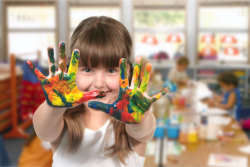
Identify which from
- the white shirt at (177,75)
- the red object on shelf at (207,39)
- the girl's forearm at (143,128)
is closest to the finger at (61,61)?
the girl's forearm at (143,128)

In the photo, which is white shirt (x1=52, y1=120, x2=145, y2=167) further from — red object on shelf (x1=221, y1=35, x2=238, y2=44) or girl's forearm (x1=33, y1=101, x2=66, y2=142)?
red object on shelf (x1=221, y1=35, x2=238, y2=44)

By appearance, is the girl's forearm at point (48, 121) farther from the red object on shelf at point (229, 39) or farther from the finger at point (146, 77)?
the red object on shelf at point (229, 39)

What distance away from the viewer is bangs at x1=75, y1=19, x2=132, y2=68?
0.65 m

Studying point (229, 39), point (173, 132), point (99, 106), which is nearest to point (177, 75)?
point (229, 39)

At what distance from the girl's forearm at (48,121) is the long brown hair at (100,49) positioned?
0.18ft

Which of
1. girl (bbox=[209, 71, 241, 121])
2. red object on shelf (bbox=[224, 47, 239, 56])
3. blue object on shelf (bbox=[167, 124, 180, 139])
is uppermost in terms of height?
red object on shelf (bbox=[224, 47, 239, 56])

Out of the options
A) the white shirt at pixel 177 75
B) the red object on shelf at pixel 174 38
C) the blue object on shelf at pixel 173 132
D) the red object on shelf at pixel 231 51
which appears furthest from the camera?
the red object on shelf at pixel 231 51

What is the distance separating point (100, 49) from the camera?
0.66 meters

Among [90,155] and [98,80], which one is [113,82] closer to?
[98,80]

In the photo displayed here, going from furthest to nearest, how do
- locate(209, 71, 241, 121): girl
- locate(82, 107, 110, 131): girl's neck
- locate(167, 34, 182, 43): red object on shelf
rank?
locate(167, 34, 182, 43): red object on shelf, locate(209, 71, 241, 121): girl, locate(82, 107, 110, 131): girl's neck

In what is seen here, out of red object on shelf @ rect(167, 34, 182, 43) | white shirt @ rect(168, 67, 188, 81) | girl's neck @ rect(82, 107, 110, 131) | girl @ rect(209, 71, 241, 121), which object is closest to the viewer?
girl's neck @ rect(82, 107, 110, 131)

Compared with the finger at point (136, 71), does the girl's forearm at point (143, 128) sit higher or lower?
lower

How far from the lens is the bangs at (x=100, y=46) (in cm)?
65

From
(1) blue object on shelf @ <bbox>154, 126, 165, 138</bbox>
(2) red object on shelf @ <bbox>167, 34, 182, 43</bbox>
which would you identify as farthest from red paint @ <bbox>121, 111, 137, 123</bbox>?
(2) red object on shelf @ <bbox>167, 34, 182, 43</bbox>
